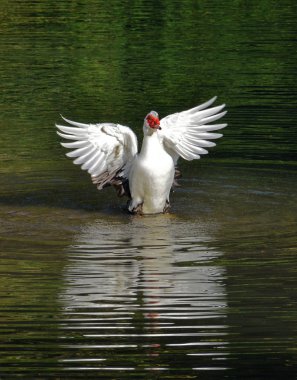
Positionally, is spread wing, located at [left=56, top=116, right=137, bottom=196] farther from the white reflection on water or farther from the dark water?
the white reflection on water

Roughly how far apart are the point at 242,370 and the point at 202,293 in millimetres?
1655

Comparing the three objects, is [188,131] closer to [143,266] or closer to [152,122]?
[152,122]

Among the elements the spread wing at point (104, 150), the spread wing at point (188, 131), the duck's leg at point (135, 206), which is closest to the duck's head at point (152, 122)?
the spread wing at point (104, 150)

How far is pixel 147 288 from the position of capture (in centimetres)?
979

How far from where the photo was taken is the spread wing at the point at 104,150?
12305 millimetres

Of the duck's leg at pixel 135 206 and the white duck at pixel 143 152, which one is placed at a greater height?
the white duck at pixel 143 152

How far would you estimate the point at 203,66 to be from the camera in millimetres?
Answer: 21094

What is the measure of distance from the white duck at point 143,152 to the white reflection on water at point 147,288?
0.87ft

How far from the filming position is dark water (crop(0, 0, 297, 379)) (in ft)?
27.4

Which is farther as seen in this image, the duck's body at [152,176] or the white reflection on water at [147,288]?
the duck's body at [152,176]

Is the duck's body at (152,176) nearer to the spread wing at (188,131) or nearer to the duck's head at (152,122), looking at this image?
the duck's head at (152,122)

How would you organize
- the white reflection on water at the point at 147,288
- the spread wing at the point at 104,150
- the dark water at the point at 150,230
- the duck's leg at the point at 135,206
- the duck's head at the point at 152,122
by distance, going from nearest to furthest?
1. the dark water at the point at 150,230
2. the white reflection on water at the point at 147,288
3. the duck's head at the point at 152,122
4. the spread wing at the point at 104,150
5. the duck's leg at the point at 135,206

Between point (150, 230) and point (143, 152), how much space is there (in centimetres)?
74

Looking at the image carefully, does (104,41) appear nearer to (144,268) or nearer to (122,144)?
(122,144)
